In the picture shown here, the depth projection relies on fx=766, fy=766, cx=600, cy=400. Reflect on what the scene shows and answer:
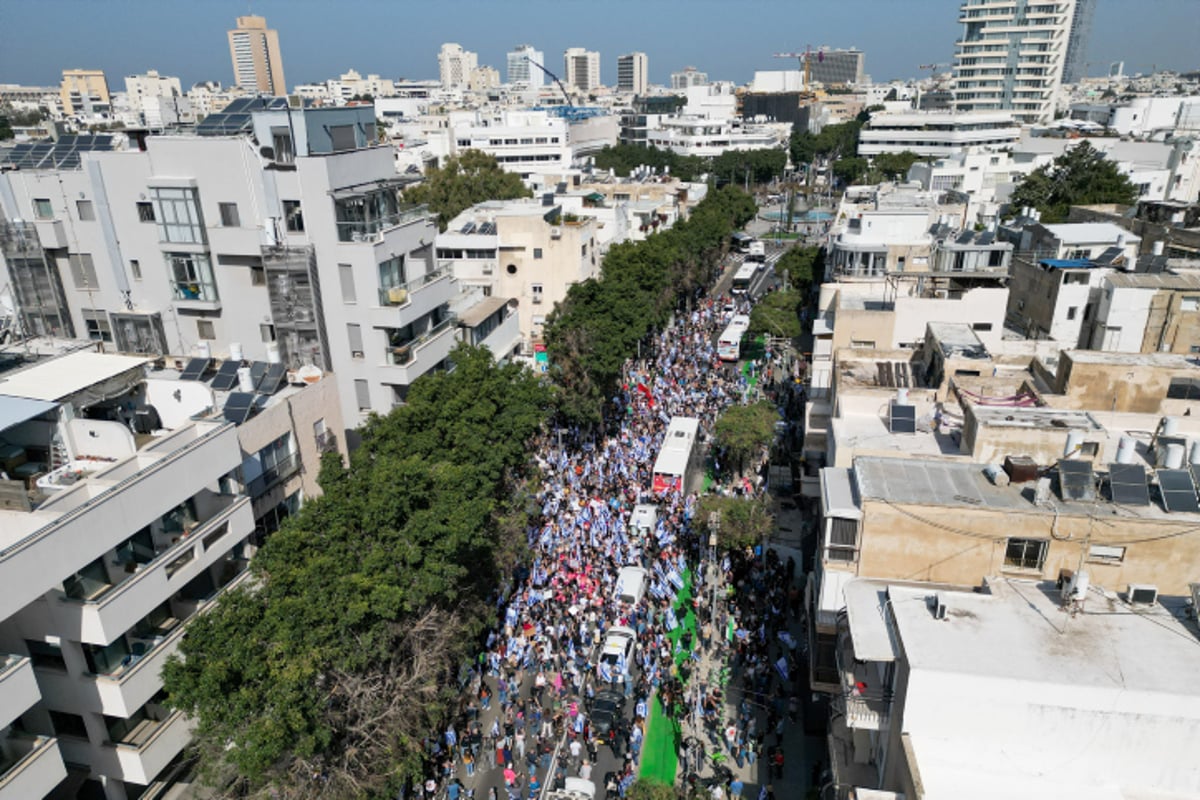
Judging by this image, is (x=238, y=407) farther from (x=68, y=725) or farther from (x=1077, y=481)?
(x=1077, y=481)

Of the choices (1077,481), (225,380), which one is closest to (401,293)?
(225,380)

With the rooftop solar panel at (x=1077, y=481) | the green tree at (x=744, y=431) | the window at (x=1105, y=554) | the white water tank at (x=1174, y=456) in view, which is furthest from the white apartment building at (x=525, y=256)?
the window at (x=1105, y=554)

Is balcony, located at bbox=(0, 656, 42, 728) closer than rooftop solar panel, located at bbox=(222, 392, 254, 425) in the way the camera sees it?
Yes

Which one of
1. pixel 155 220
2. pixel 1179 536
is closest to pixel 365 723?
pixel 1179 536

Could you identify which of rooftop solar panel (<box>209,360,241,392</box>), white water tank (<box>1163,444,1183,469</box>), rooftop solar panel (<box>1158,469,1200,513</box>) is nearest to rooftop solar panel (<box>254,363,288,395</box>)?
rooftop solar panel (<box>209,360,241,392</box>)

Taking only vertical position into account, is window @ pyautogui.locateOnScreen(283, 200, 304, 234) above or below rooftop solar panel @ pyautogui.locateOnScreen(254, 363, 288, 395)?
above

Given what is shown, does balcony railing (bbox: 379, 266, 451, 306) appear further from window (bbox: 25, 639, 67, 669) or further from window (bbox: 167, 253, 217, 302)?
window (bbox: 25, 639, 67, 669)
